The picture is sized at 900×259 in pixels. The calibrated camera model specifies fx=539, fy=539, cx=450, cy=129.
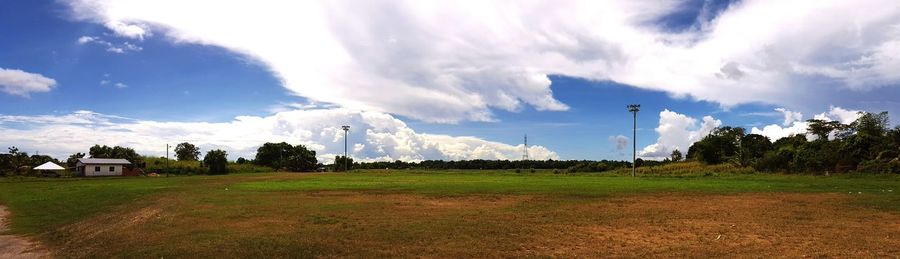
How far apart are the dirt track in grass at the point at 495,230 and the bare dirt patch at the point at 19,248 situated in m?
0.58

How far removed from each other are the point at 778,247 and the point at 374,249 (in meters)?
10.5

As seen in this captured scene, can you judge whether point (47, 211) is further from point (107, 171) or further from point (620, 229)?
point (107, 171)

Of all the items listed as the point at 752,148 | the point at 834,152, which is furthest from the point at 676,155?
the point at 834,152

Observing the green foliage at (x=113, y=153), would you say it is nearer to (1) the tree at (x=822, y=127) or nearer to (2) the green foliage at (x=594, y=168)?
(2) the green foliage at (x=594, y=168)

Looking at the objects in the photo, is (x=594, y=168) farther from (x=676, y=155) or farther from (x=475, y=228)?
(x=475, y=228)

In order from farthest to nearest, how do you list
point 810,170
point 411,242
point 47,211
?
point 810,170 → point 47,211 → point 411,242

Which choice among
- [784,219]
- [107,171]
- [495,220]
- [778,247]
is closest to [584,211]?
[495,220]

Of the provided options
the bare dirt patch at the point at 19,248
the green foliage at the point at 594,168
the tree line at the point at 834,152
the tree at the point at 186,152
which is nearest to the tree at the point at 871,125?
the tree line at the point at 834,152

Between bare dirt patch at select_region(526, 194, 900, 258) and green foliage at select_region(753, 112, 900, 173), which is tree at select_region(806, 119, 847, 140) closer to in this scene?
green foliage at select_region(753, 112, 900, 173)

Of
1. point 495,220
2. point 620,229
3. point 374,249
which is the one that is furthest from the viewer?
A: point 495,220

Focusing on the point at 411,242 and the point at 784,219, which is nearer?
the point at 411,242

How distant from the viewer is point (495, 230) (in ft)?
56.1

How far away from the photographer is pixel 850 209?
23.3 metres

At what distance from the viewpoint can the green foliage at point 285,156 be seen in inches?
5856
